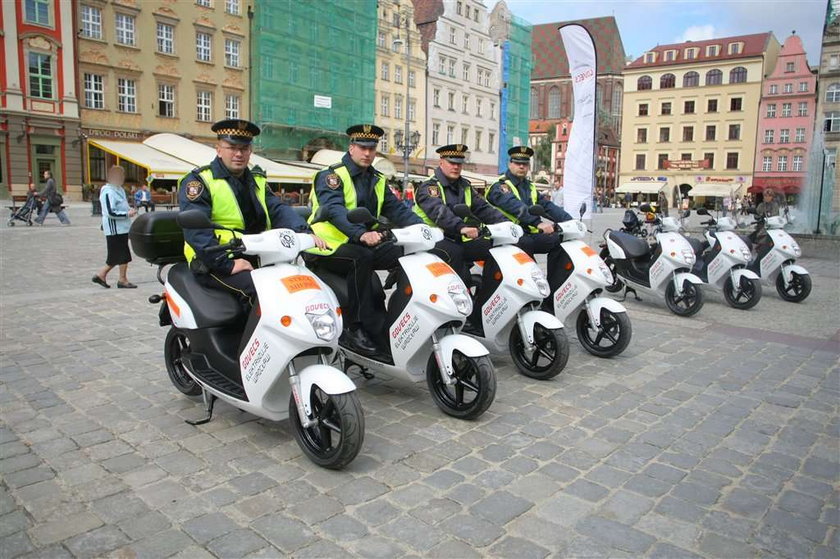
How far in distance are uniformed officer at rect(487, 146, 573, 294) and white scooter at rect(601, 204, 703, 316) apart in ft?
6.92

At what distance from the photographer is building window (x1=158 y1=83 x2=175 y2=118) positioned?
112ft

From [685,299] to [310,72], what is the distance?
35945mm

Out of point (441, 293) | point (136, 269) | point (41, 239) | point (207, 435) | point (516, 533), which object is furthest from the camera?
point (41, 239)

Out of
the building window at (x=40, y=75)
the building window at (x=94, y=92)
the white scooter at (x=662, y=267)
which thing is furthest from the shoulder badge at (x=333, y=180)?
the building window at (x=94, y=92)

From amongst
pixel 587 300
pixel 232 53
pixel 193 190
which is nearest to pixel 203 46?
pixel 232 53

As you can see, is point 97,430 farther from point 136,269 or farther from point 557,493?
point 136,269

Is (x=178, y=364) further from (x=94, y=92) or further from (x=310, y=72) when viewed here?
(x=310, y=72)

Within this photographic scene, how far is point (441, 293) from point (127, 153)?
29.2 m

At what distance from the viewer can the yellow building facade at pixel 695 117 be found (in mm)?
67312

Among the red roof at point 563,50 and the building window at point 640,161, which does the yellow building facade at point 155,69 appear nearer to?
the building window at point 640,161

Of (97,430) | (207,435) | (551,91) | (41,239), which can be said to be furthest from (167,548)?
(551,91)

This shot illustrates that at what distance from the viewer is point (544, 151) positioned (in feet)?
297

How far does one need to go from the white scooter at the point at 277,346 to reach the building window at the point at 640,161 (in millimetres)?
75399

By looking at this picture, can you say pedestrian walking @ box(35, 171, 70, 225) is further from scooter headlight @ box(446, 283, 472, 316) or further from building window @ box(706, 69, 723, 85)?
building window @ box(706, 69, 723, 85)
